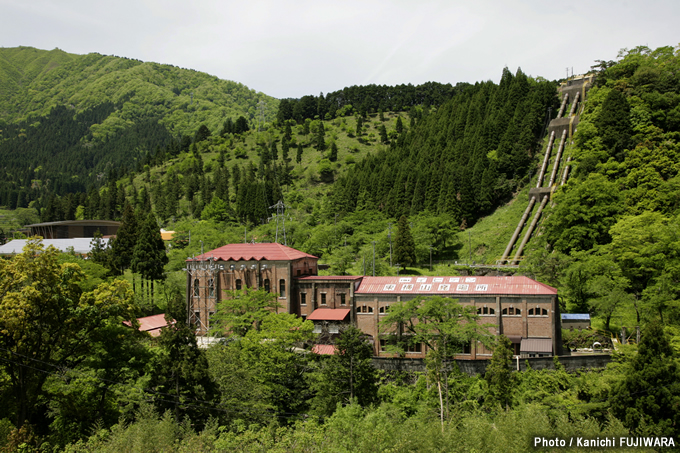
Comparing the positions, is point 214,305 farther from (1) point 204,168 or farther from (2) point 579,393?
(1) point 204,168

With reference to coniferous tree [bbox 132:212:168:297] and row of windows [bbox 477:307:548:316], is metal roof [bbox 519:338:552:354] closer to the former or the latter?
row of windows [bbox 477:307:548:316]

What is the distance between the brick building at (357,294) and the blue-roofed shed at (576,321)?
285 centimetres

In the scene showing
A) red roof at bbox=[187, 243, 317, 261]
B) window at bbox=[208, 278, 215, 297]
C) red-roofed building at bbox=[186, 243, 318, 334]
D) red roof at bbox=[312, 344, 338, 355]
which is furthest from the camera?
window at bbox=[208, 278, 215, 297]

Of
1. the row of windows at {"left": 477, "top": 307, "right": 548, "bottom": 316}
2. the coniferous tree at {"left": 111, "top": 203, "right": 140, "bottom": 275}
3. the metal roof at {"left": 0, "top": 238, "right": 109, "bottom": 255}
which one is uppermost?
the coniferous tree at {"left": 111, "top": 203, "right": 140, "bottom": 275}

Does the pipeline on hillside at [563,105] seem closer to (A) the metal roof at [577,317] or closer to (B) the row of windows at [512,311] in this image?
(A) the metal roof at [577,317]

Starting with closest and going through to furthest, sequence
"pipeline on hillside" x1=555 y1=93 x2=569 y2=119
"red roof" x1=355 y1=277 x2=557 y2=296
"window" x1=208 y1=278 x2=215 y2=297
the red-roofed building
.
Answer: "red roof" x1=355 y1=277 x2=557 y2=296
the red-roofed building
"window" x1=208 y1=278 x2=215 y2=297
"pipeline on hillside" x1=555 y1=93 x2=569 y2=119

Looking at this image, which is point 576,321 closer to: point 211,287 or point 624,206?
point 624,206

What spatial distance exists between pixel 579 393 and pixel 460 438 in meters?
10.5

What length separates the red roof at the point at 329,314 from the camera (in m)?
42.5

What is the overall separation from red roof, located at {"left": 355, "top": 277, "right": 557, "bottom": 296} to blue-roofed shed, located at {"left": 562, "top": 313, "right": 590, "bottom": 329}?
4.05 meters

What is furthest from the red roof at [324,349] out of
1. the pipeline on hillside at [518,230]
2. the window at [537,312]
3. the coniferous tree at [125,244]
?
the coniferous tree at [125,244]

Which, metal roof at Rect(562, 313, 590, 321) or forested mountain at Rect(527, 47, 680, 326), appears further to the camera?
metal roof at Rect(562, 313, 590, 321)

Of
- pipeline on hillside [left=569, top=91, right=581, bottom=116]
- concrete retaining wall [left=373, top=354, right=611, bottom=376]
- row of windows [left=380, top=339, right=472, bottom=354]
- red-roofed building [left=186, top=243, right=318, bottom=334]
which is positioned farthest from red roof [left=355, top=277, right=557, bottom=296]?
pipeline on hillside [left=569, top=91, right=581, bottom=116]

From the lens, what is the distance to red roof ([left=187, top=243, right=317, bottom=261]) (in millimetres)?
46750
